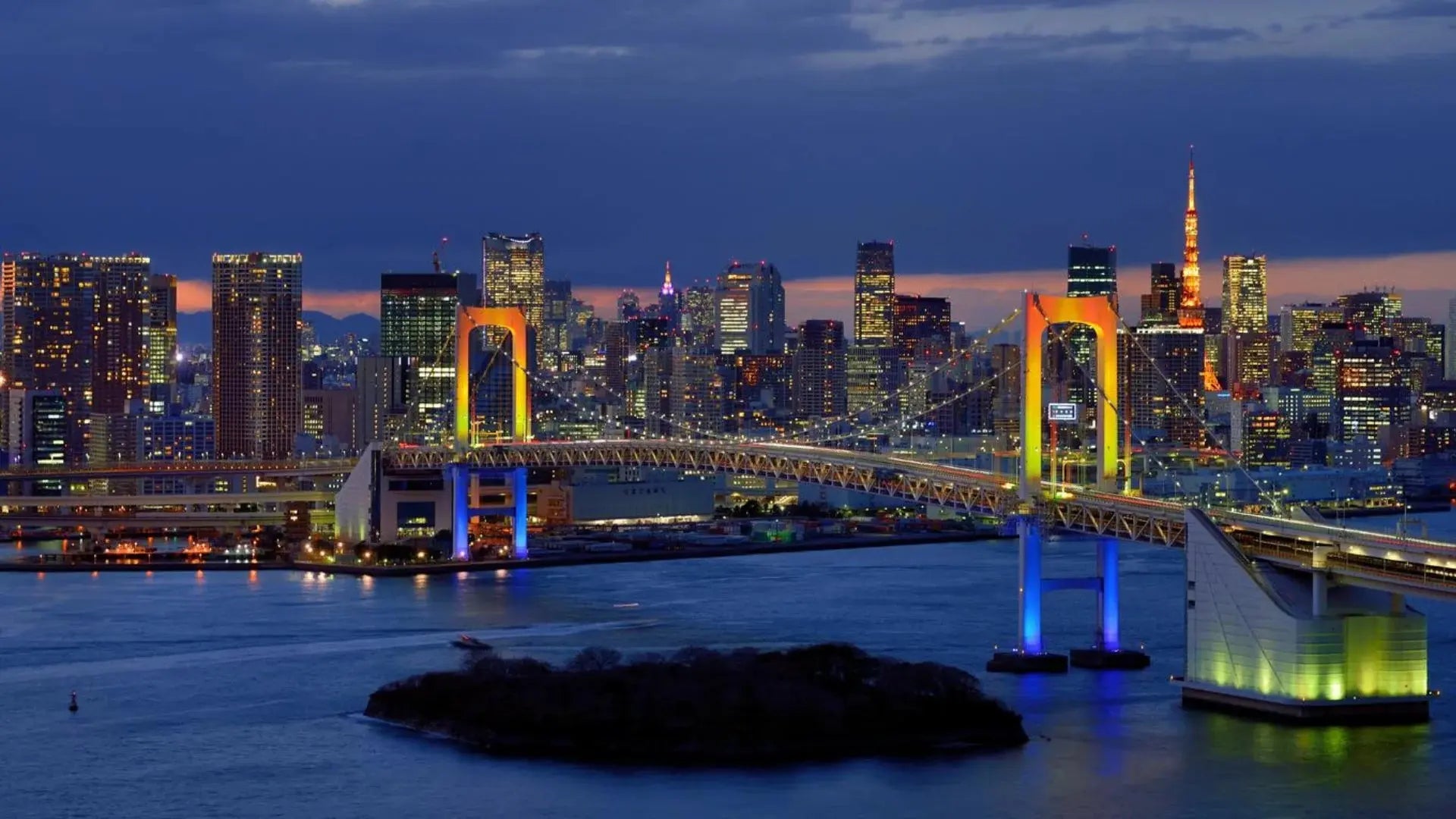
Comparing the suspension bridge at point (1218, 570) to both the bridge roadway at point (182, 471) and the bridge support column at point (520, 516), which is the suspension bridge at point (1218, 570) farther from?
the bridge roadway at point (182, 471)

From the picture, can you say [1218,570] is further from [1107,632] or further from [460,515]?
[460,515]

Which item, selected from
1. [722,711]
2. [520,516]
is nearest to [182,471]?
[520,516]

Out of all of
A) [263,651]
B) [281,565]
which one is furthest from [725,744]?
[281,565]

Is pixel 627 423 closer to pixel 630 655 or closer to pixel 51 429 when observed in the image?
pixel 51 429

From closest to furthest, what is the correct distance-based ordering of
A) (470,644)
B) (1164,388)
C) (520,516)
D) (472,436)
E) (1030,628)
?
(1030,628), (470,644), (520,516), (472,436), (1164,388)

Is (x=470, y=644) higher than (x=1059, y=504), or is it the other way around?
(x=1059, y=504)

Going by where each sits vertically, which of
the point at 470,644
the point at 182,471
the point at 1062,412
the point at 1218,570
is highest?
the point at 1062,412

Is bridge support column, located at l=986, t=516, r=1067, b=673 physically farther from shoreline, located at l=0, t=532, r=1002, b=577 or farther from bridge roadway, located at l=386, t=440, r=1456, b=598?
shoreline, located at l=0, t=532, r=1002, b=577

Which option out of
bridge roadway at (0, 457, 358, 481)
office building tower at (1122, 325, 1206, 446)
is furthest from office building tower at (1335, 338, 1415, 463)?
bridge roadway at (0, 457, 358, 481)
